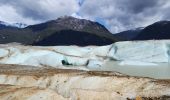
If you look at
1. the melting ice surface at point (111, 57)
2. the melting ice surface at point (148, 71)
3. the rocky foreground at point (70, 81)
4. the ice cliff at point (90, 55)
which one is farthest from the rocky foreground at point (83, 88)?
the ice cliff at point (90, 55)

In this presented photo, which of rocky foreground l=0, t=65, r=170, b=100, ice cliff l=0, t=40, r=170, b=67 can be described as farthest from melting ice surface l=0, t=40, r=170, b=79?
rocky foreground l=0, t=65, r=170, b=100

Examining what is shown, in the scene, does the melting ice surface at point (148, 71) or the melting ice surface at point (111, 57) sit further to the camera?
the melting ice surface at point (111, 57)

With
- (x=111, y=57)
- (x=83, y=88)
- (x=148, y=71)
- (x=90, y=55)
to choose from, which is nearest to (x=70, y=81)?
(x=83, y=88)

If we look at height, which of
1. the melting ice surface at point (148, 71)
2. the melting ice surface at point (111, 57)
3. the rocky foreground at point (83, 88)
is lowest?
the rocky foreground at point (83, 88)

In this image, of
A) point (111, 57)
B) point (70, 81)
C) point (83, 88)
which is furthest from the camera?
point (111, 57)

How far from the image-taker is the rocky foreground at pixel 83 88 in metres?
19.3

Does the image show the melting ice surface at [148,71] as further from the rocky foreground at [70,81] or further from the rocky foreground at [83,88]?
the rocky foreground at [83,88]

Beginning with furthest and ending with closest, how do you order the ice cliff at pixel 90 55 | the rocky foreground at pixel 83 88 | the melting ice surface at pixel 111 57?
the ice cliff at pixel 90 55
the melting ice surface at pixel 111 57
the rocky foreground at pixel 83 88

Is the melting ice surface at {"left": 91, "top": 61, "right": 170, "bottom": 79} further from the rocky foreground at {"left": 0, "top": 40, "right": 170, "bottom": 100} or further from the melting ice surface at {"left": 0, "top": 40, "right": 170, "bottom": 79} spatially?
the rocky foreground at {"left": 0, "top": 40, "right": 170, "bottom": 100}

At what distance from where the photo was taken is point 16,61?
75.9 m

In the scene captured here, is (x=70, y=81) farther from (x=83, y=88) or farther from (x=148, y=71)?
(x=148, y=71)

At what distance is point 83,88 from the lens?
1118 inches

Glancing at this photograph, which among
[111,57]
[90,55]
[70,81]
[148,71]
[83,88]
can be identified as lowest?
[83,88]

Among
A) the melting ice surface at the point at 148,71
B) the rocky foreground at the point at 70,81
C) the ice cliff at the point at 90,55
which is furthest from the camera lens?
the ice cliff at the point at 90,55
